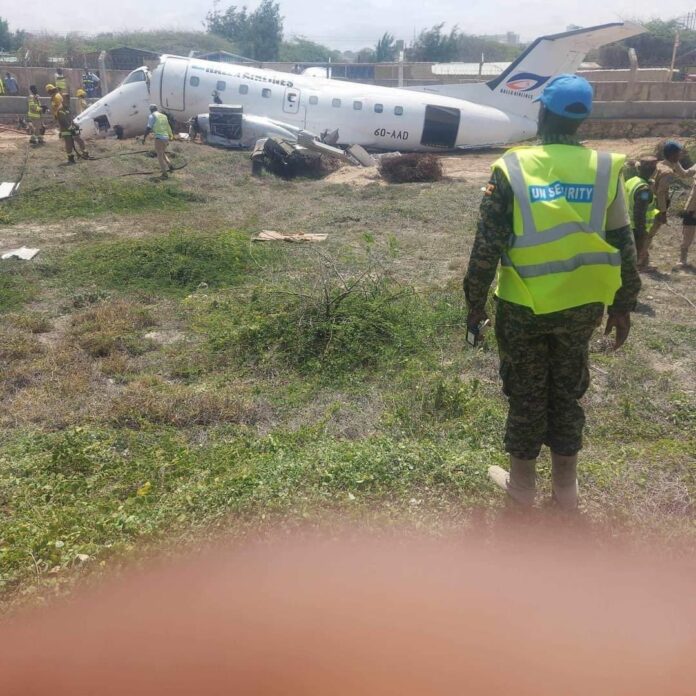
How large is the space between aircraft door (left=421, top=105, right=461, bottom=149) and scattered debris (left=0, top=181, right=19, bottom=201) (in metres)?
11.6

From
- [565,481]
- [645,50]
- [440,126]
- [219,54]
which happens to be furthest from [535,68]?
[645,50]

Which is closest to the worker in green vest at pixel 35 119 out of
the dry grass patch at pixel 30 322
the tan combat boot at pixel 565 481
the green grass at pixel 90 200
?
the green grass at pixel 90 200

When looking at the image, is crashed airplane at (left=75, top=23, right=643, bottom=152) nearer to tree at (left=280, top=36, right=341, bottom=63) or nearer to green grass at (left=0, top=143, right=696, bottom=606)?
green grass at (left=0, top=143, right=696, bottom=606)

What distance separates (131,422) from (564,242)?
3.13m

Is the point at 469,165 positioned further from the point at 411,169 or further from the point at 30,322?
the point at 30,322

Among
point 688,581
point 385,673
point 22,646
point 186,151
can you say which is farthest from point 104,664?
point 186,151

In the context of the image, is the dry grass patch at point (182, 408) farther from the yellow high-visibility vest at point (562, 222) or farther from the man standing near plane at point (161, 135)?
the man standing near plane at point (161, 135)

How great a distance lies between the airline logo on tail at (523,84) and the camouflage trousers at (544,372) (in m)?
19.4

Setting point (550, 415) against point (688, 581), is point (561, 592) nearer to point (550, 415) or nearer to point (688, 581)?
point (688, 581)

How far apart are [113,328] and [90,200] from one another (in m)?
6.72

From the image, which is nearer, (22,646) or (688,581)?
(22,646)

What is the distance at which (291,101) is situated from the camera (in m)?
18.4

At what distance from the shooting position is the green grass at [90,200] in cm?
1114

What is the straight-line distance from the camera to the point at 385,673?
2.45m
